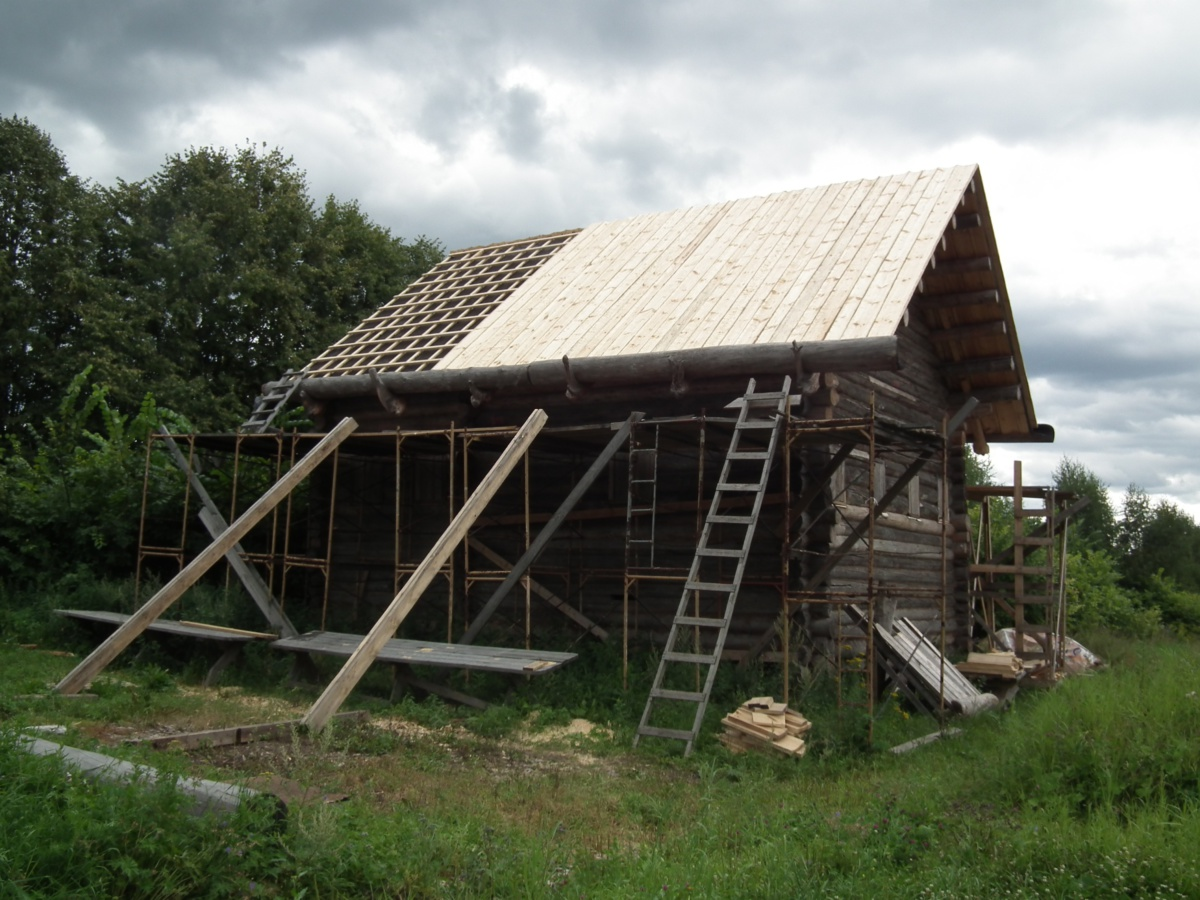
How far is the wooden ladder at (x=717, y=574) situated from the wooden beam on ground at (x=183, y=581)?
14.4ft

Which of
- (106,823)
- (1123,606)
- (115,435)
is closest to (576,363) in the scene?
(106,823)

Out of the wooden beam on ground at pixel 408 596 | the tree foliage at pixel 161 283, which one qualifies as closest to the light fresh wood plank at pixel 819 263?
the wooden beam on ground at pixel 408 596

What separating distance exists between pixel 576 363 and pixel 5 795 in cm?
775

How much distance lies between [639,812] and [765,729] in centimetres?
200

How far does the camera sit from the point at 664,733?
334 inches

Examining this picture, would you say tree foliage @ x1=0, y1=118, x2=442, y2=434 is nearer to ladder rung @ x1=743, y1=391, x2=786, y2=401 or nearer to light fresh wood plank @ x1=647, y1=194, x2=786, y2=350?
light fresh wood plank @ x1=647, y1=194, x2=786, y2=350

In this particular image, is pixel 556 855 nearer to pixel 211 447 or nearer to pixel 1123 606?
pixel 211 447

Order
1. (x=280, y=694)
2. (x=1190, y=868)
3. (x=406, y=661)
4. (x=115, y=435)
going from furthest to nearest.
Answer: (x=115, y=435)
(x=280, y=694)
(x=406, y=661)
(x=1190, y=868)

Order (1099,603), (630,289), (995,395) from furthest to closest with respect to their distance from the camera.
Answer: (1099,603), (995,395), (630,289)

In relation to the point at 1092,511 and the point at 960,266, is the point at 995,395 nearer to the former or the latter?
Result: the point at 960,266

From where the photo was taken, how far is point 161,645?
12555 mm

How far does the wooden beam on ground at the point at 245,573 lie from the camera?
12.0 metres

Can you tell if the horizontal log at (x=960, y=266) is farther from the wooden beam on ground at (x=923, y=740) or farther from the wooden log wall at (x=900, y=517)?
the wooden beam on ground at (x=923, y=740)

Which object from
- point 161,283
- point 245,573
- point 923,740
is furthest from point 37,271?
point 923,740
